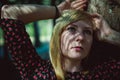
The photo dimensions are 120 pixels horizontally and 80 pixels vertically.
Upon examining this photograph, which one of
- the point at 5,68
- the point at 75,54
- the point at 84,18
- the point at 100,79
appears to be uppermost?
the point at 84,18

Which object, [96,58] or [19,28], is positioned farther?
[96,58]

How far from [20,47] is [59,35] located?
1.17 ft

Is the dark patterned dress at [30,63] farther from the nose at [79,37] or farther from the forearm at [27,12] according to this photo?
the nose at [79,37]

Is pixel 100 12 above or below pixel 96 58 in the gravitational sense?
above

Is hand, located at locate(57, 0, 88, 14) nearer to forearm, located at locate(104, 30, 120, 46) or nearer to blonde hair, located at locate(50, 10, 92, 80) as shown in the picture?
blonde hair, located at locate(50, 10, 92, 80)

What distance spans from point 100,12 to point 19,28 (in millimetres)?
739

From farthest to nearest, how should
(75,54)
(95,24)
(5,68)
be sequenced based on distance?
(5,68) → (95,24) → (75,54)

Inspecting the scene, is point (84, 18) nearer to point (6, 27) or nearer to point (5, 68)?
point (6, 27)

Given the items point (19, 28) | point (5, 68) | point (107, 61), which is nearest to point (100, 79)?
point (107, 61)

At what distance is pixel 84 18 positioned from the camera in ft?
11.0

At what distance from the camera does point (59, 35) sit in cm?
334

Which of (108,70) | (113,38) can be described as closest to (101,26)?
(113,38)

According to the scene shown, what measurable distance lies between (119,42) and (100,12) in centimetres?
31

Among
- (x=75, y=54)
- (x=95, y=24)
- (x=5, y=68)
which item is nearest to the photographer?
(x=75, y=54)
